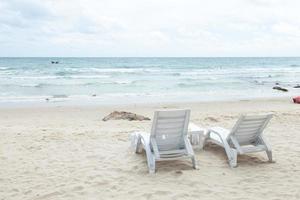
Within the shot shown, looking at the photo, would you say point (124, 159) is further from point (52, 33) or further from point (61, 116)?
point (52, 33)

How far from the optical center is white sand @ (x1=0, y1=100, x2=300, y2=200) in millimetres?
4414

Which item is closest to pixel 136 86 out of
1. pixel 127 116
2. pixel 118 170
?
pixel 127 116

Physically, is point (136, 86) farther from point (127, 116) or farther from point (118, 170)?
point (118, 170)

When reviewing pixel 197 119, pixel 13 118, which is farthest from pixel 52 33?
pixel 197 119

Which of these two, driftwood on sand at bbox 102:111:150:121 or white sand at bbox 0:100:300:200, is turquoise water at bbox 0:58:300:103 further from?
white sand at bbox 0:100:300:200

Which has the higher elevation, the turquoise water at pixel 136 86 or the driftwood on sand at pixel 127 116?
the driftwood on sand at pixel 127 116

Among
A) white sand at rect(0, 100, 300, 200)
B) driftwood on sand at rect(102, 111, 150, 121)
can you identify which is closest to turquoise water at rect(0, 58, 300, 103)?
Answer: driftwood on sand at rect(102, 111, 150, 121)

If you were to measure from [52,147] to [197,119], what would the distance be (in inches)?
172

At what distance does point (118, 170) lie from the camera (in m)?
5.24

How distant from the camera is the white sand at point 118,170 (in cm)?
441

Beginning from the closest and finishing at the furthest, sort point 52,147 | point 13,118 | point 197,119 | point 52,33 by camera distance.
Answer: point 52,147
point 197,119
point 13,118
point 52,33

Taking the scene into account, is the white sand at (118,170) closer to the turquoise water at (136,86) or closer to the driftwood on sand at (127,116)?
the driftwood on sand at (127,116)

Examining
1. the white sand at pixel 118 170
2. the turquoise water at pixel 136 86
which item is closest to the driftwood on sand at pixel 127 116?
the white sand at pixel 118 170

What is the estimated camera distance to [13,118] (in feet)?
35.3
